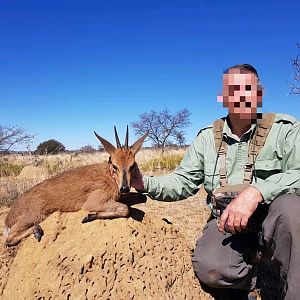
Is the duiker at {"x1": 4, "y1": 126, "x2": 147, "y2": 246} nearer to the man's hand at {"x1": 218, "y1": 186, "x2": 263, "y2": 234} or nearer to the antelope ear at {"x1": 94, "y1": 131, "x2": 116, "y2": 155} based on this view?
the antelope ear at {"x1": 94, "y1": 131, "x2": 116, "y2": 155}

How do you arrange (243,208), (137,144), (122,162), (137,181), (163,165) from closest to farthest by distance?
(243,208) < (137,181) < (122,162) < (137,144) < (163,165)

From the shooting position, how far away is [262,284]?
16.9 feet

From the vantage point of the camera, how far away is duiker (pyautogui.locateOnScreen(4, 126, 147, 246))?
4875 mm

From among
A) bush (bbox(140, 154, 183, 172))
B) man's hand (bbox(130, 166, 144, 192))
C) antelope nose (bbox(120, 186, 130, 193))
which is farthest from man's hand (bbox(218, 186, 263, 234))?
bush (bbox(140, 154, 183, 172))

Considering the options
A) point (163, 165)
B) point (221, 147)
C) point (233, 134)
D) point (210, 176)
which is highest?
point (233, 134)

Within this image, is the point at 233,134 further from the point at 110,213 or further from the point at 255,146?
the point at 110,213

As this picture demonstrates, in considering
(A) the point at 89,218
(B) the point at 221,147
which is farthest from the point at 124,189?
(B) the point at 221,147

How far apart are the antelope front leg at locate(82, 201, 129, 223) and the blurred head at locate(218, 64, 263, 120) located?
150 cm

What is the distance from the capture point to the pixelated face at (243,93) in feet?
12.1

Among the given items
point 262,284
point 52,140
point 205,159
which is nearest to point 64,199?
point 205,159

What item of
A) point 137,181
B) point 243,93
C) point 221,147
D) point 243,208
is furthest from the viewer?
point 137,181

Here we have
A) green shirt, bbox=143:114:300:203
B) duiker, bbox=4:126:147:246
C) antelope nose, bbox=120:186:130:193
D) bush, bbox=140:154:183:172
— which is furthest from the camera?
bush, bbox=140:154:183:172

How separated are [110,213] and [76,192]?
114 centimetres

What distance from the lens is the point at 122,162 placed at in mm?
4859
